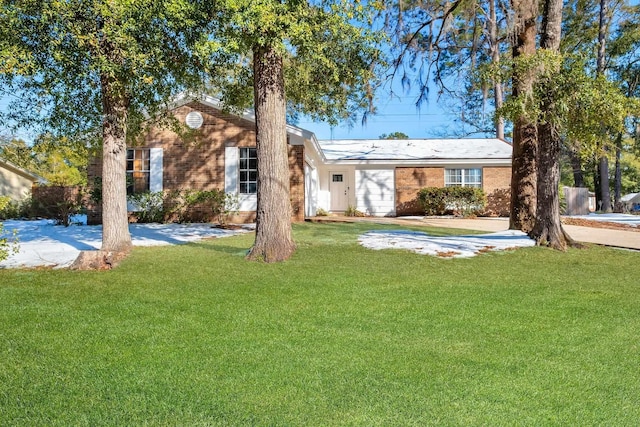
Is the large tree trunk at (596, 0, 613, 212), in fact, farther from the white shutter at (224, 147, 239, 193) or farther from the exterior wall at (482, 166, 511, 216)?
the white shutter at (224, 147, 239, 193)

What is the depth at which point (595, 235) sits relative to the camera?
39.2ft

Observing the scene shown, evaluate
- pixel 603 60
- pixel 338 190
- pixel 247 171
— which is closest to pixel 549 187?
pixel 247 171

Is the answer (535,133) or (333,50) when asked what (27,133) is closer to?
(333,50)

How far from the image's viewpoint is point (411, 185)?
20969 mm

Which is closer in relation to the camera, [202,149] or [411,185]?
[202,149]

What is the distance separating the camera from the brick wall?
52.6 ft

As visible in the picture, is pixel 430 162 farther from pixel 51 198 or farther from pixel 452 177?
pixel 51 198

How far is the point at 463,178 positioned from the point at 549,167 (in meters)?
11.4

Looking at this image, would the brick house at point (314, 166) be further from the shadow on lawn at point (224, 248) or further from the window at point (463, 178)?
the shadow on lawn at point (224, 248)

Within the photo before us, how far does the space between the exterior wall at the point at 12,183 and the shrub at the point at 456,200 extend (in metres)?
22.4

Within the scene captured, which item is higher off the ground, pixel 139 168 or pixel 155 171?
pixel 139 168

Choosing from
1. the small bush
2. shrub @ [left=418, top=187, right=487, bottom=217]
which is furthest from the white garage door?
shrub @ [left=418, top=187, right=487, bottom=217]

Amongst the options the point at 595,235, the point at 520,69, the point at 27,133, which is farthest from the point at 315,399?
the point at 595,235

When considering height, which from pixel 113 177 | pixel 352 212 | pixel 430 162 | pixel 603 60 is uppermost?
pixel 603 60
